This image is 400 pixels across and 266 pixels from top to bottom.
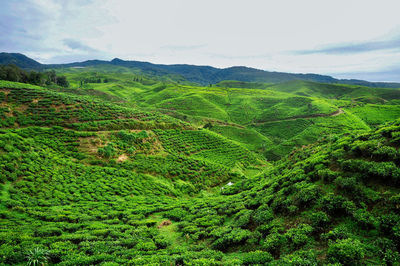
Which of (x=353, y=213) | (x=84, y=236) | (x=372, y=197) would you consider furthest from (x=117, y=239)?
(x=372, y=197)

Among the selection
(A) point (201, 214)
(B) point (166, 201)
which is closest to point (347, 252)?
(A) point (201, 214)

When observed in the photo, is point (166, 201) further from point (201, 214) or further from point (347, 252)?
point (347, 252)

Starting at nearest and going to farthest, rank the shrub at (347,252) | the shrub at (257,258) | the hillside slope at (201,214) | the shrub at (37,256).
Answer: the shrub at (347,252)
the shrub at (37,256)
the hillside slope at (201,214)
the shrub at (257,258)

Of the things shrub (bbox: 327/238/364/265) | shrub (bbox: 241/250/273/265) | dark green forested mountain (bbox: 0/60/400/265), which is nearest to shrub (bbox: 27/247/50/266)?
dark green forested mountain (bbox: 0/60/400/265)

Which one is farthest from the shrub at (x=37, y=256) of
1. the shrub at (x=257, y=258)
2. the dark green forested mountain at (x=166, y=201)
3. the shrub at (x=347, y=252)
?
the shrub at (x=347, y=252)

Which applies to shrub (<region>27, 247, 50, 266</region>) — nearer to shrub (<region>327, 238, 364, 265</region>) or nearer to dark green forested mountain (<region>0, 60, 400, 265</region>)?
dark green forested mountain (<region>0, 60, 400, 265</region>)

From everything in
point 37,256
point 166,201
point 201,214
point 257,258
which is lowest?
point 166,201

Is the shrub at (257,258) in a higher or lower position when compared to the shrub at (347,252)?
lower

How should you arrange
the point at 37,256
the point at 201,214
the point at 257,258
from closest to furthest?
the point at 37,256 < the point at 257,258 < the point at 201,214

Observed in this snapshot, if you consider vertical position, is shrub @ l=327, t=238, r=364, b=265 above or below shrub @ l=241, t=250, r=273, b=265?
above

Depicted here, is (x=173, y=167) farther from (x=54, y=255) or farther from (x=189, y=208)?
(x=54, y=255)

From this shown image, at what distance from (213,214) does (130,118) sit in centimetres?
4403

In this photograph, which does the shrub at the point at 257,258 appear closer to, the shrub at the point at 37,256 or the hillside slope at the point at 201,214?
the hillside slope at the point at 201,214

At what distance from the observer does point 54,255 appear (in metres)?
11.2
